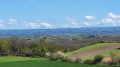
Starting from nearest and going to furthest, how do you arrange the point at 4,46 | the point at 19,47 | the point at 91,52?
1. the point at 91,52
2. the point at 4,46
3. the point at 19,47

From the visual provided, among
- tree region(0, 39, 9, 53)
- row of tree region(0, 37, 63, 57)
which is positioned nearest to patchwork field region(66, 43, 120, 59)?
row of tree region(0, 37, 63, 57)

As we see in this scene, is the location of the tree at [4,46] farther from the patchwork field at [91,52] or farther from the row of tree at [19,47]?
the patchwork field at [91,52]

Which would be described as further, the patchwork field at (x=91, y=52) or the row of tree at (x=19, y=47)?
the row of tree at (x=19, y=47)

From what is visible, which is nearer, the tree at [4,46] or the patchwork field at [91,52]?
the patchwork field at [91,52]

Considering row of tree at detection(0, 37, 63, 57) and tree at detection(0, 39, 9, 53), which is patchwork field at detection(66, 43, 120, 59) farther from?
tree at detection(0, 39, 9, 53)

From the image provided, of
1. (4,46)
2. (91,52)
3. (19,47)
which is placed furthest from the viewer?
(19,47)

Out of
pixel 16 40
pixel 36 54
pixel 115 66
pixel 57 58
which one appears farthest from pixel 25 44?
pixel 115 66

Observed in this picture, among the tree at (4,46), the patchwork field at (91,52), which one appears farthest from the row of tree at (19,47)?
the patchwork field at (91,52)

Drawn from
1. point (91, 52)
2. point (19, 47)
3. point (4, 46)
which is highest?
point (4, 46)

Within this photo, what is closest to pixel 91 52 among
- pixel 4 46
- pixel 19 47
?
pixel 19 47

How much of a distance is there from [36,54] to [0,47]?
42.4 feet

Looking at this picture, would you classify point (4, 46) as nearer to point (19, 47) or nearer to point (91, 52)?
point (19, 47)

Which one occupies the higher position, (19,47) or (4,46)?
(4,46)

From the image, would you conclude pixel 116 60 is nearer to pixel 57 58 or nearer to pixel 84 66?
pixel 84 66
